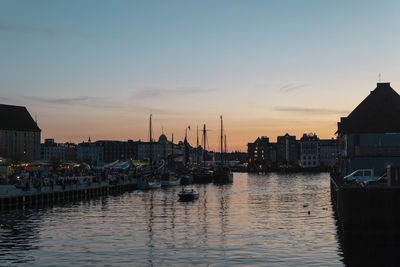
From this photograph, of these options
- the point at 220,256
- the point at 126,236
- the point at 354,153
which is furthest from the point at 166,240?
the point at 354,153

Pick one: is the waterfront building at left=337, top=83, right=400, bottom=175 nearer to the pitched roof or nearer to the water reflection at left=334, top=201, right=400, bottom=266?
the pitched roof

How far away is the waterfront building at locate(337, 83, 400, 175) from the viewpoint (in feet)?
253

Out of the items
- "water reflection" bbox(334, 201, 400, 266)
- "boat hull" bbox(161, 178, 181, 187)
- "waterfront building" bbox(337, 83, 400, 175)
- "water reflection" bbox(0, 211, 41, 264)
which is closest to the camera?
"water reflection" bbox(334, 201, 400, 266)

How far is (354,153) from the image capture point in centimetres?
7938

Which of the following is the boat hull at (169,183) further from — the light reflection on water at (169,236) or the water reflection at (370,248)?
the water reflection at (370,248)

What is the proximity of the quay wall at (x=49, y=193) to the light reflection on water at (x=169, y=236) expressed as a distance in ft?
9.07

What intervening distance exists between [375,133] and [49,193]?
46258 mm

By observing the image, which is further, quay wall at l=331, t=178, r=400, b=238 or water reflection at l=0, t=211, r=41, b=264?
quay wall at l=331, t=178, r=400, b=238

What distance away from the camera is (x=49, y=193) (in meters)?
81.7

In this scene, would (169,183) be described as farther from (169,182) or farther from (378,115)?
(378,115)

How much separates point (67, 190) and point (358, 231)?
54.3 m

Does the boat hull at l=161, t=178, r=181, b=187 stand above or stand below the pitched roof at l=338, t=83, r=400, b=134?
below

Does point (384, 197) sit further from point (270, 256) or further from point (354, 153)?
point (354, 153)

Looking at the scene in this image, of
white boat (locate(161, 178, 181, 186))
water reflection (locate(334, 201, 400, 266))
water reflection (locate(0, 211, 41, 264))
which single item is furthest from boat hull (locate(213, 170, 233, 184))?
water reflection (locate(334, 201, 400, 266))
